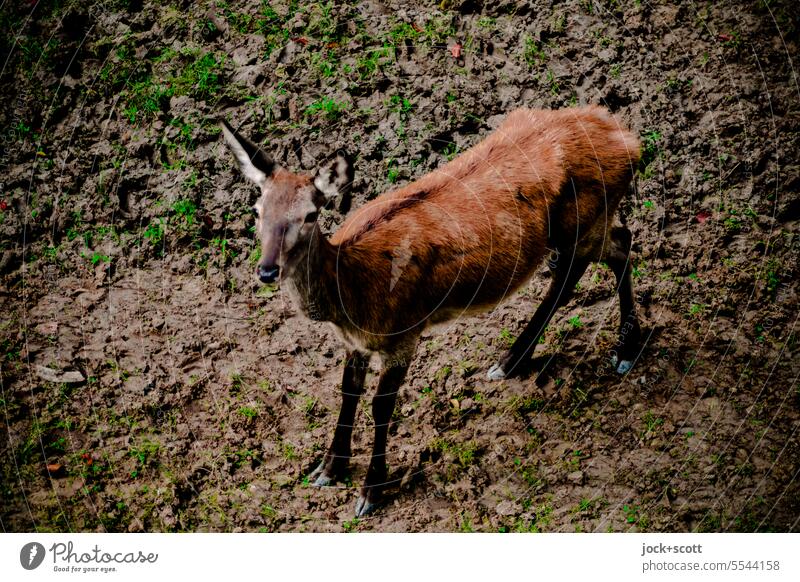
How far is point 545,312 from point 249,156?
282 cm

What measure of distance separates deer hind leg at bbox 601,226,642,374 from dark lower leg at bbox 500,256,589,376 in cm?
27

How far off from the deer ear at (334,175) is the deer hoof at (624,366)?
9.62 ft

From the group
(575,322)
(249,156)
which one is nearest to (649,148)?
(575,322)

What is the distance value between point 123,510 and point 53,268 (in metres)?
2.79

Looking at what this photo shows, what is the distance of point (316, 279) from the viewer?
14.0 feet

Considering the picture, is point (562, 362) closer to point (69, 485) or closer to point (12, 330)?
point (69, 485)

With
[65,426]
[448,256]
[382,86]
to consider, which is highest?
[382,86]

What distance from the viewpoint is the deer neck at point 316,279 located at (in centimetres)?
415

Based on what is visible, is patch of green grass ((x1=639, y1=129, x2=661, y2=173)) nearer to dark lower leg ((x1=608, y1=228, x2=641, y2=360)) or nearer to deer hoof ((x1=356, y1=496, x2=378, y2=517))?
dark lower leg ((x1=608, y1=228, x2=641, y2=360))

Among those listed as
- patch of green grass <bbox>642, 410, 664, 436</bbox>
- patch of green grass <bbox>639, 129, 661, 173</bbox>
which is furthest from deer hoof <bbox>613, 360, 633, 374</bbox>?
patch of green grass <bbox>639, 129, 661, 173</bbox>

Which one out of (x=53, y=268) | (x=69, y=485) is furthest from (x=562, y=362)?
(x=53, y=268)

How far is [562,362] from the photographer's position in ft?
18.7

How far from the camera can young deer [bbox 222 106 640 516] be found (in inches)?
165
